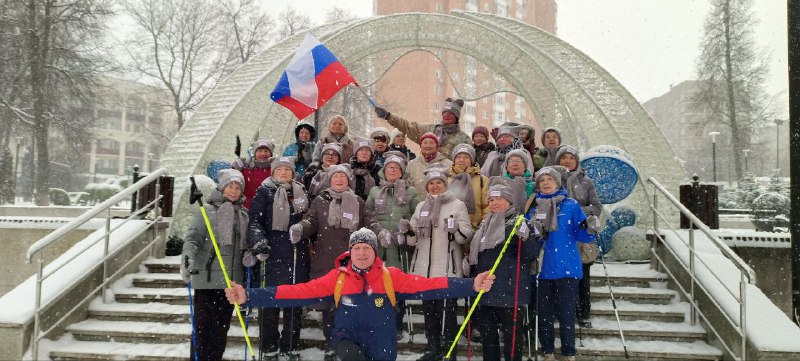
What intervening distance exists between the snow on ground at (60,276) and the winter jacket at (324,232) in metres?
2.61

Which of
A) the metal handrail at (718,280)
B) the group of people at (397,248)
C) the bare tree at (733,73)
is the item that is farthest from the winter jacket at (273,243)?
the bare tree at (733,73)

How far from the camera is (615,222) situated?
7320 millimetres

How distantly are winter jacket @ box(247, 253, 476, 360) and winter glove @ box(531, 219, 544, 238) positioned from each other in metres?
0.89

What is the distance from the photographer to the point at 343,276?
3521 mm

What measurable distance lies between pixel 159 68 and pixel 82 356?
20.6m

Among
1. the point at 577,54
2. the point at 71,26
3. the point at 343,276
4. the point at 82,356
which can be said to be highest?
the point at 71,26

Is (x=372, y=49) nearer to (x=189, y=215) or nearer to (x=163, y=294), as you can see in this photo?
(x=189, y=215)

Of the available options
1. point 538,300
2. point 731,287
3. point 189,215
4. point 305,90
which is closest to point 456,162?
point 538,300

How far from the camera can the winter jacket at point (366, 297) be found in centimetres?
343

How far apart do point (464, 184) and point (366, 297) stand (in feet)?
5.78

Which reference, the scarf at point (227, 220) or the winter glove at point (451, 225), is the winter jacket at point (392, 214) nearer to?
the winter glove at point (451, 225)

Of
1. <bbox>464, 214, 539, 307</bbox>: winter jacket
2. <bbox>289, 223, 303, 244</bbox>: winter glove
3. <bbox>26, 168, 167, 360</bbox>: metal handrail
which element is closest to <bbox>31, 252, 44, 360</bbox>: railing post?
<bbox>26, 168, 167, 360</bbox>: metal handrail

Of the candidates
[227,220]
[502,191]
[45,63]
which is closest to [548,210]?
[502,191]

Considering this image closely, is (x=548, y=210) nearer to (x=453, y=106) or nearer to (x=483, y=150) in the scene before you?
(x=483, y=150)
